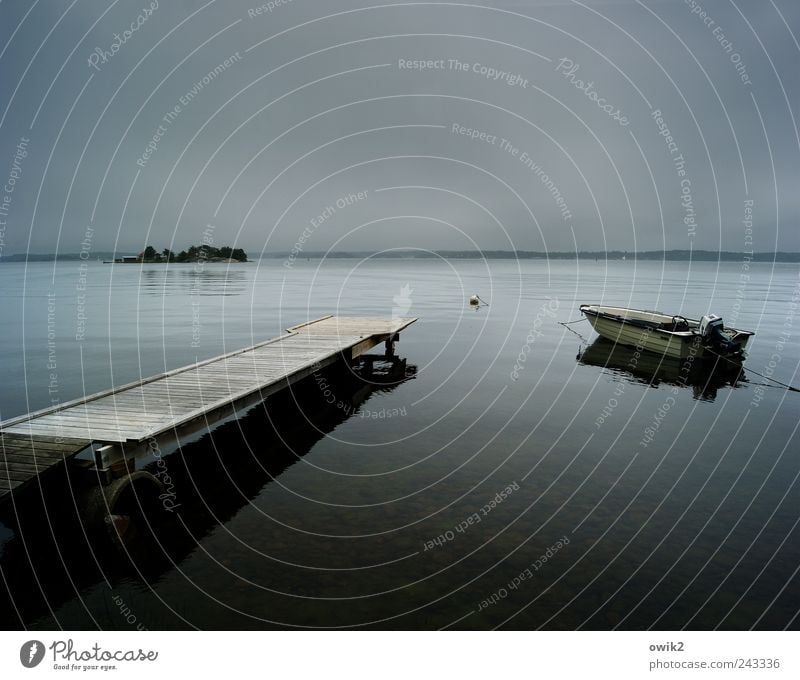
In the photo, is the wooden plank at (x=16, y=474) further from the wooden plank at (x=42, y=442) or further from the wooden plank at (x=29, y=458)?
the wooden plank at (x=42, y=442)

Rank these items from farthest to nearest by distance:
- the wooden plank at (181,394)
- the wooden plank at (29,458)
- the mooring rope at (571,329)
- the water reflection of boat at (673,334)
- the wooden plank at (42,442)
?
the mooring rope at (571,329) → the water reflection of boat at (673,334) → the wooden plank at (181,394) → the wooden plank at (42,442) → the wooden plank at (29,458)

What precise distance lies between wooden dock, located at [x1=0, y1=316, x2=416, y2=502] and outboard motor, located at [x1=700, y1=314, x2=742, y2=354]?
18968mm

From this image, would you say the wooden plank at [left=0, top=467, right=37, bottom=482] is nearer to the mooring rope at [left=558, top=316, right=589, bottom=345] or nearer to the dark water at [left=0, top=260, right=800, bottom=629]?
the dark water at [left=0, top=260, right=800, bottom=629]

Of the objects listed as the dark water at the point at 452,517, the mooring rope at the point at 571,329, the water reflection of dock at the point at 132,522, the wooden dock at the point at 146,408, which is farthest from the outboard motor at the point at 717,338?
the water reflection of dock at the point at 132,522

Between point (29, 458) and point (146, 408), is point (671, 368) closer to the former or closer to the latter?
point (146, 408)

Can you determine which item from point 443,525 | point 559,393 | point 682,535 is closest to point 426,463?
point 443,525

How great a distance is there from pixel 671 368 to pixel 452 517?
20898 millimetres

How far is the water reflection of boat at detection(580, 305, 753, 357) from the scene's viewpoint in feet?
87.7

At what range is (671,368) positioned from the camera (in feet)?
89.5

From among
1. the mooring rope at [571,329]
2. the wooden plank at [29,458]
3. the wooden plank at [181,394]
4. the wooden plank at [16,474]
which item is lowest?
the wooden plank at [16,474]

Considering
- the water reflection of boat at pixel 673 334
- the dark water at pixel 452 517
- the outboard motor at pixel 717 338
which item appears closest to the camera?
the dark water at pixel 452 517

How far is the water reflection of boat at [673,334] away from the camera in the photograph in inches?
1052

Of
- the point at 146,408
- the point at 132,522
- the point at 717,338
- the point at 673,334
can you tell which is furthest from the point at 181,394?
the point at 717,338

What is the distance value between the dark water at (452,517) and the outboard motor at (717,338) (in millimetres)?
3111
